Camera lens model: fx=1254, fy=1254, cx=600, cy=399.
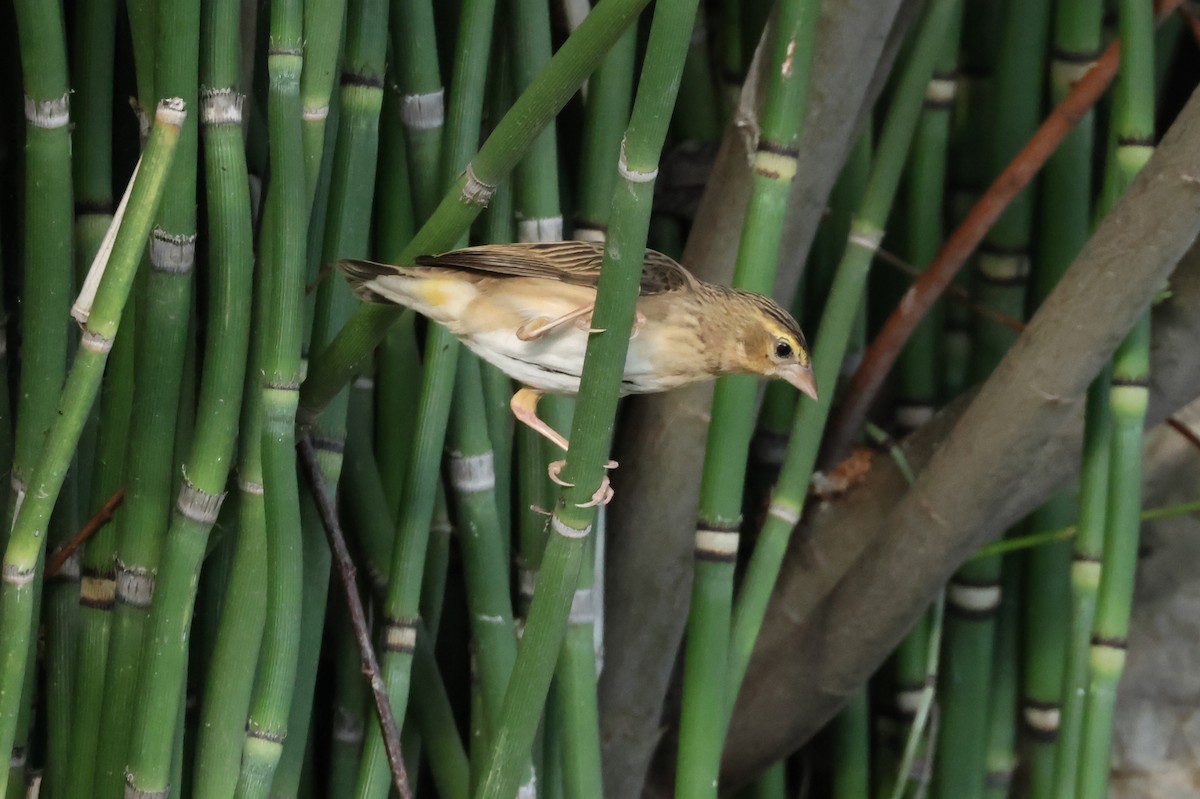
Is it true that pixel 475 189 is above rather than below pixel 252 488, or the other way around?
above

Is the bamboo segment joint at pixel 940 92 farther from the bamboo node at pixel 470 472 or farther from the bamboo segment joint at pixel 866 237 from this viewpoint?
the bamboo node at pixel 470 472

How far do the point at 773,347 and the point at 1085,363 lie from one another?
0.29 metres

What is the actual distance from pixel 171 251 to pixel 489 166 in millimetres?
266

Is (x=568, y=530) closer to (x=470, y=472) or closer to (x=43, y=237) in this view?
(x=470, y=472)

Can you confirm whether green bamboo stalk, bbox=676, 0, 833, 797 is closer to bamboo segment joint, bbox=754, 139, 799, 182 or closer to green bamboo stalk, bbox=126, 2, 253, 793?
bamboo segment joint, bbox=754, 139, 799, 182

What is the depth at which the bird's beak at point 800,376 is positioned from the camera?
0.89 metres

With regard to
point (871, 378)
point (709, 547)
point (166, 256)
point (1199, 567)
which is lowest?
point (1199, 567)

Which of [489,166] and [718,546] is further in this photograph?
[718,546]

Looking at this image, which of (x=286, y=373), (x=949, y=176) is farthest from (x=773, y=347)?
(x=949, y=176)

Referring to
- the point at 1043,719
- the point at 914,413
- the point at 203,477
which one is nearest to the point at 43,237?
the point at 203,477

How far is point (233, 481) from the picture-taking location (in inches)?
34.9

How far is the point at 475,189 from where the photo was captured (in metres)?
0.67

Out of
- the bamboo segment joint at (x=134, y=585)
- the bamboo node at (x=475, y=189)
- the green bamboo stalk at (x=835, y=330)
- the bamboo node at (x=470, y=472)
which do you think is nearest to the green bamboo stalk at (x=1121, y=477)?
the green bamboo stalk at (x=835, y=330)

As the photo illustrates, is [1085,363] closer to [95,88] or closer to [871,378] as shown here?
[871,378]
